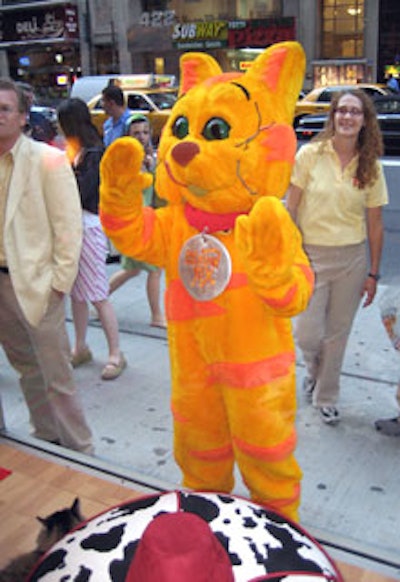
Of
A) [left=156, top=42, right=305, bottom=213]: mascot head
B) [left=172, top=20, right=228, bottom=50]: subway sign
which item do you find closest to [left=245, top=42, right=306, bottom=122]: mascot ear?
[left=156, top=42, right=305, bottom=213]: mascot head

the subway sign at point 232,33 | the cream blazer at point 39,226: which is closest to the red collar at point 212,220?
the cream blazer at point 39,226

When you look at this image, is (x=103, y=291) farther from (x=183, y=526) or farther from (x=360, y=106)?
(x=183, y=526)

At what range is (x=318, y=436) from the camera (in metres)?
3.48

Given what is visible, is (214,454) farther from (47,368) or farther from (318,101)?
(318,101)

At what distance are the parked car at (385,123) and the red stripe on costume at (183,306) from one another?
11132 millimetres

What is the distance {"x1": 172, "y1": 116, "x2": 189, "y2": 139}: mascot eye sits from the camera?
219 centimetres

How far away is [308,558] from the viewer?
5.27ft

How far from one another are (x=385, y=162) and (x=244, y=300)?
10394 mm

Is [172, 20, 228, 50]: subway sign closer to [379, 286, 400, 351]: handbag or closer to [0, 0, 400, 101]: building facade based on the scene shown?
[0, 0, 400, 101]: building facade

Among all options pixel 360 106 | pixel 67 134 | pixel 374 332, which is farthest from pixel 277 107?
pixel 374 332

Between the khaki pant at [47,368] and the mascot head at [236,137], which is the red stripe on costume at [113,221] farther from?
the khaki pant at [47,368]

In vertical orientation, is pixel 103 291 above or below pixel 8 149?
below

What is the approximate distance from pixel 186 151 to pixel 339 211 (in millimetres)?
1404

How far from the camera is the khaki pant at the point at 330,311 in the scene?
11.0ft
